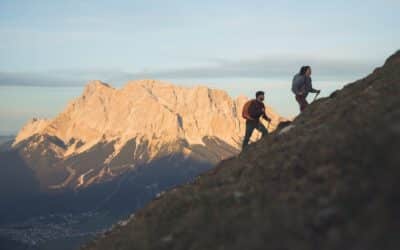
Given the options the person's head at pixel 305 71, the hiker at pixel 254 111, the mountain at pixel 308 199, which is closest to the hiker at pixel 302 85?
the person's head at pixel 305 71

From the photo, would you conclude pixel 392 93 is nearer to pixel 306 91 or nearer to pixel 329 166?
pixel 329 166

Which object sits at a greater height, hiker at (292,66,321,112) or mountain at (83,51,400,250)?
hiker at (292,66,321,112)

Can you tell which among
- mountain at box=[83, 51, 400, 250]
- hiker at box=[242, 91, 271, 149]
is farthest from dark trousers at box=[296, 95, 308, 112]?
mountain at box=[83, 51, 400, 250]

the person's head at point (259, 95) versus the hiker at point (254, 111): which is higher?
the person's head at point (259, 95)

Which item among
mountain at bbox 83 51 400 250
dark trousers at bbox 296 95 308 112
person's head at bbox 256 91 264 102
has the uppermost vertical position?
person's head at bbox 256 91 264 102

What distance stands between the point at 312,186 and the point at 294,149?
209 inches

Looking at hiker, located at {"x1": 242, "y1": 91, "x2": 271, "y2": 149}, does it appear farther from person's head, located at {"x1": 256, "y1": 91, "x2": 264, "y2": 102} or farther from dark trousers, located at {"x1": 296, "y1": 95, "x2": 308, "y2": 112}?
dark trousers, located at {"x1": 296, "y1": 95, "x2": 308, "y2": 112}

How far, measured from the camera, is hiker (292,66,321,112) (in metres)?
36.2

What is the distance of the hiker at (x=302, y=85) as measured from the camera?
3619cm

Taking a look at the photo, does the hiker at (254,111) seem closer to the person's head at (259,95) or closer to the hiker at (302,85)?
the person's head at (259,95)

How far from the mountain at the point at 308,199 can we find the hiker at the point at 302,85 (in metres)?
11.3

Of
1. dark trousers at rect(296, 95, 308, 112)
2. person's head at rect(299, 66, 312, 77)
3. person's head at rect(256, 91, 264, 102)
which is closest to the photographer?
person's head at rect(256, 91, 264, 102)

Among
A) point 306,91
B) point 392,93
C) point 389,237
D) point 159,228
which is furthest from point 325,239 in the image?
Result: point 306,91

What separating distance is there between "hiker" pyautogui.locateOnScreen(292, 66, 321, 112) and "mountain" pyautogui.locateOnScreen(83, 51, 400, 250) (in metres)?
11.3
